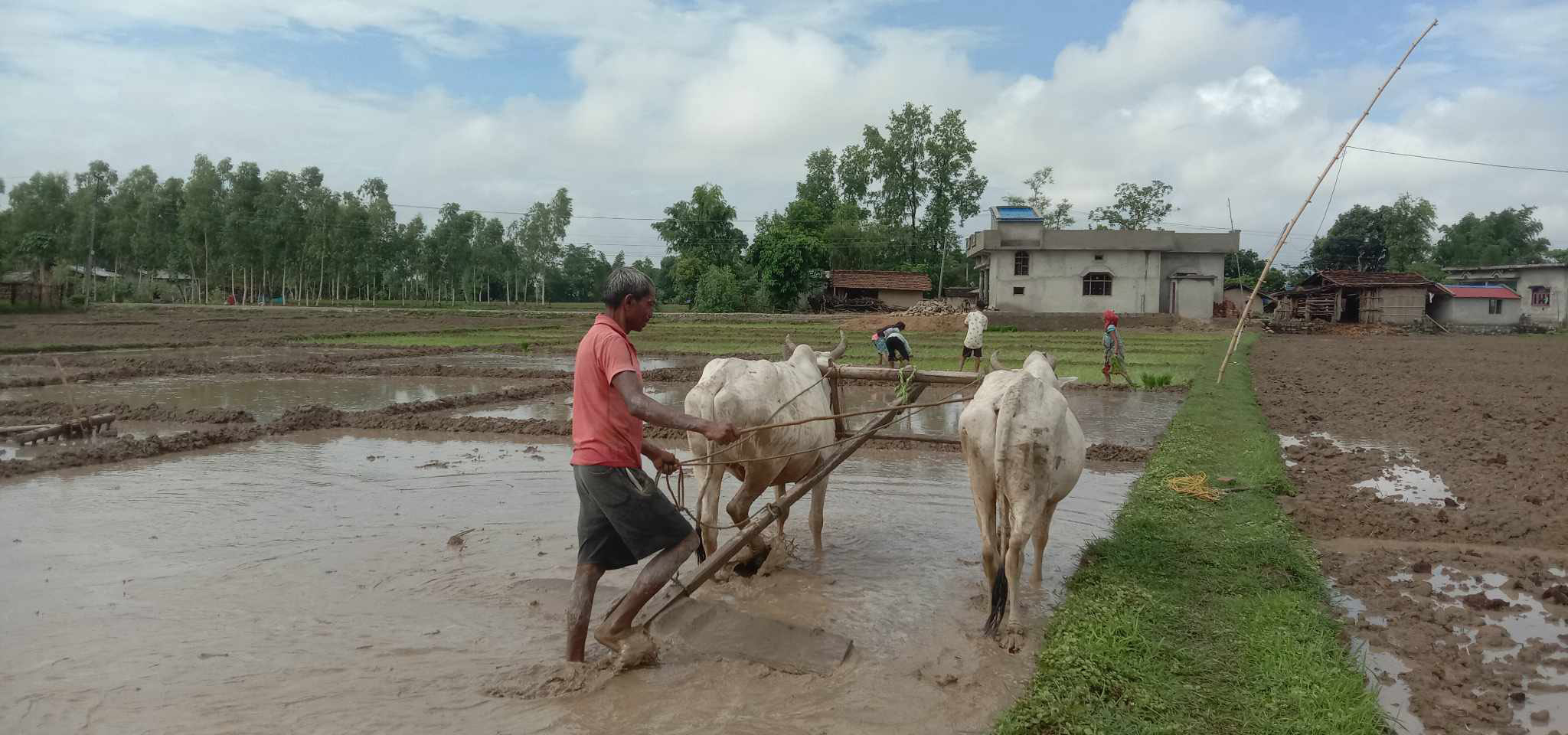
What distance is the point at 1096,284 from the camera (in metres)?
45.9

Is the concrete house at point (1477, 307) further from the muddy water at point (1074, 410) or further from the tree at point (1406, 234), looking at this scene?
the muddy water at point (1074, 410)

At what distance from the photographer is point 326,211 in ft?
229

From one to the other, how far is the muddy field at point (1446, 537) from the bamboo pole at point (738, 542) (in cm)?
322

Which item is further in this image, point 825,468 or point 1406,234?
point 1406,234

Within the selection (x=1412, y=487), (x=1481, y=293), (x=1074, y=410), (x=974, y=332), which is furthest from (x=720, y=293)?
(x=1412, y=487)

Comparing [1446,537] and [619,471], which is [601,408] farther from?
[1446,537]

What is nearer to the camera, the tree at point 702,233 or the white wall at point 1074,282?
the white wall at point 1074,282

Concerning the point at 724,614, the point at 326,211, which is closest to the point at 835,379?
the point at 724,614

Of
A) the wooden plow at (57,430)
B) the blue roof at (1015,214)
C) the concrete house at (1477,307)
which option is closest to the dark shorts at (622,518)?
the wooden plow at (57,430)

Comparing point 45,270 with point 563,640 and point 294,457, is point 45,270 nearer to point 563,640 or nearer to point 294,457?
point 294,457

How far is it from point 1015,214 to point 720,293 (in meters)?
17.4

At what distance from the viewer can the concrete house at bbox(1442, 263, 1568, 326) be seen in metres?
47.8

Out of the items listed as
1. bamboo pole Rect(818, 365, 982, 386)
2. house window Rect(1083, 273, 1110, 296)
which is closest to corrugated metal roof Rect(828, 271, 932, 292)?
house window Rect(1083, 273, 1110, 296)

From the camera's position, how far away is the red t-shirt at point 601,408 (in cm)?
451
